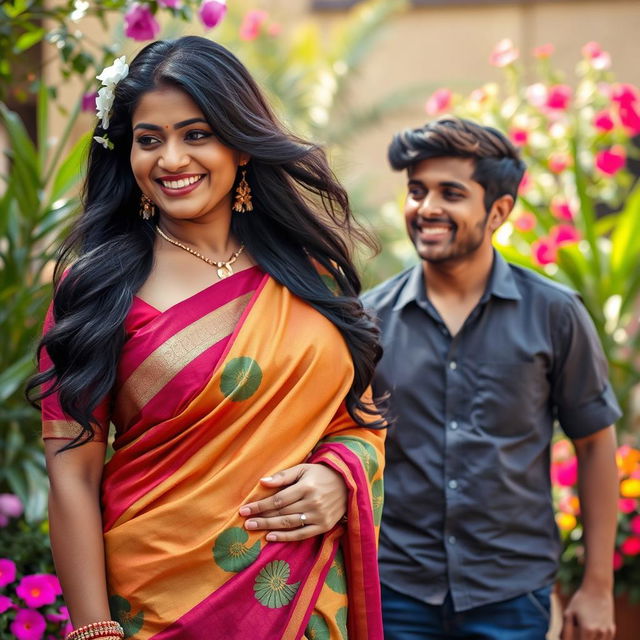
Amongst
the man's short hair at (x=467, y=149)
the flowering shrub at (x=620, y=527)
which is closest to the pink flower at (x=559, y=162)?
the flowering shrub at (x=620, y=527)

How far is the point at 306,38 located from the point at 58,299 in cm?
714

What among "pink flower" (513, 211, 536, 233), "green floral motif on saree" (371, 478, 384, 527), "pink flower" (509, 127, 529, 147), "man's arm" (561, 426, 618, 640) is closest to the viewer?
"green floral motif on saree" (371, 478, 384, 527)

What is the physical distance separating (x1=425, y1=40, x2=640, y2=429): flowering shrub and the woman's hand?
6.96ft

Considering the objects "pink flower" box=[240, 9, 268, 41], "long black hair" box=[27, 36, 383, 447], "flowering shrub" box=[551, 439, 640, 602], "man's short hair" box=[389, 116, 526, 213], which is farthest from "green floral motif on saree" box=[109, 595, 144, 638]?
"pink flower" box=[240, 9, 268, 41]

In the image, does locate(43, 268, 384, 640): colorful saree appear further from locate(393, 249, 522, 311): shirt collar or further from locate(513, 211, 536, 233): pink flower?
locate(513, 211, 536, 233): pink flower

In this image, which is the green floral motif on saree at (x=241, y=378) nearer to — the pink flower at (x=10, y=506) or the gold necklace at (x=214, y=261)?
the gold necklace at (x=214, y=261)

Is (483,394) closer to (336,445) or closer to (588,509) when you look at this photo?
(588,509)

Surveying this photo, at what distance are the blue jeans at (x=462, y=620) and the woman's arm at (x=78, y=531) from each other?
0.97 metres

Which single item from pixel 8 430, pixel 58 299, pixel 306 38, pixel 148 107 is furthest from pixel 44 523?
pixel 306 38

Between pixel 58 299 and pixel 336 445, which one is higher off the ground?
pixel 58 299

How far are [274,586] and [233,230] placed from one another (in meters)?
0.81

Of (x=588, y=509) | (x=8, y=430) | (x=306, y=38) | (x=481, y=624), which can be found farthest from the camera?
(x=306, y=38)

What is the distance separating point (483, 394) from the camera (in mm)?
2895

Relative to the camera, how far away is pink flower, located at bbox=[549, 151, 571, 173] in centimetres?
510
